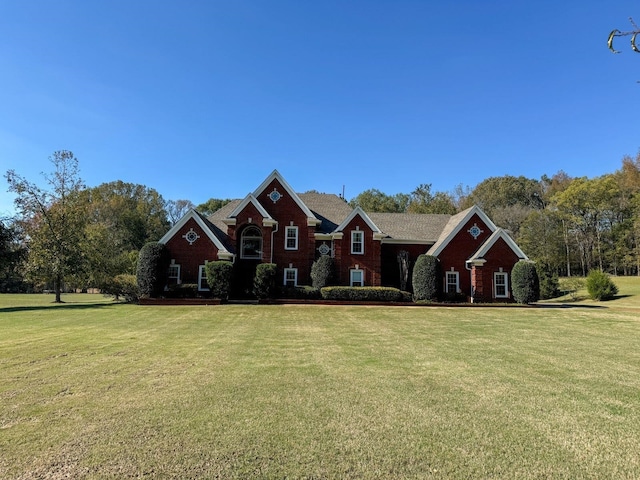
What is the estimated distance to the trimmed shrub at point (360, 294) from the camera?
24625 millimetres

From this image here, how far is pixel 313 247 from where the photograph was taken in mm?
27859

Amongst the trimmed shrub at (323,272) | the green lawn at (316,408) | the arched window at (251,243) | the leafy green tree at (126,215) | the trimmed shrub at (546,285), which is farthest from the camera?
the leafy green tree at (126,215)

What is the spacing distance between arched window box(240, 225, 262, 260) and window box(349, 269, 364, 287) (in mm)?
6742

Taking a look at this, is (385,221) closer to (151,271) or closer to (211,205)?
(151,271)

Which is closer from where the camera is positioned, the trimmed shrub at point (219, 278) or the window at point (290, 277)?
the trimmed shrub at point (219, 278)

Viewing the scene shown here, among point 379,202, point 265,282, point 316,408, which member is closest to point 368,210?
point 379,202

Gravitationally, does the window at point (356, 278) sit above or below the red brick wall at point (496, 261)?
below

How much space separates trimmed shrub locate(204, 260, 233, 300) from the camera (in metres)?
23.9

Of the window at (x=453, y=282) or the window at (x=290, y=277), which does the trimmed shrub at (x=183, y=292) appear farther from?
the window at (x=453, y=282)

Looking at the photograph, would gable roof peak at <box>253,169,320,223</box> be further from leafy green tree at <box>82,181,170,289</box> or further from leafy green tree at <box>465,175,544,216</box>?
leafy green tree at <box>465,175,544,216</box>

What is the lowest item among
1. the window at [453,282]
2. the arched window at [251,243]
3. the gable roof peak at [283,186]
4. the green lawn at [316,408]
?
the green lawn at [316,408]

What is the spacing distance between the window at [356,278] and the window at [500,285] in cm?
927

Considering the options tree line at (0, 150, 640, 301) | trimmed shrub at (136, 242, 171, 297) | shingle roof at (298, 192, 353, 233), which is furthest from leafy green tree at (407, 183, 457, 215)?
trimmed shrub at (136, 242, 171, 297)

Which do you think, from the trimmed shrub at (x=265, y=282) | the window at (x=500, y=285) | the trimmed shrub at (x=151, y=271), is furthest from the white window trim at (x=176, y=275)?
the window at (x=500, y=285)
